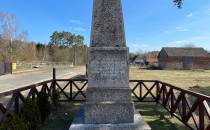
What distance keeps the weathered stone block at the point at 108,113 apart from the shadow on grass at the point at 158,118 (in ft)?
4.32

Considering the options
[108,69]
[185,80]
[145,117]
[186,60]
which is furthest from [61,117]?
[186,60]

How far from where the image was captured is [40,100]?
434 inches

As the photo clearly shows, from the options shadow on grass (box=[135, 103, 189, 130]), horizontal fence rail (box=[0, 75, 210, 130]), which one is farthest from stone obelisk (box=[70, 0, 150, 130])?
horizontal fence rail (box=[0, 75, 210, 130])

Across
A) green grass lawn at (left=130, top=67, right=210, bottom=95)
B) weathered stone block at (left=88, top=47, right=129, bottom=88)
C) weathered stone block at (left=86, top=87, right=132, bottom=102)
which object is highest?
weathered stone block at (left=88, top=47, right=129, bottom=88)

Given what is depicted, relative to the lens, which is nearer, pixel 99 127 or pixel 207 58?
pixel 99 127

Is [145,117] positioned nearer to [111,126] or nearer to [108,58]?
[111,126]

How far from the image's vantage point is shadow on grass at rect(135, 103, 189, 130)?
10391 millimetres

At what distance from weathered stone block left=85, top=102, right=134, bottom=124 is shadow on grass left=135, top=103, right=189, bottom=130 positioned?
1317 millimetres

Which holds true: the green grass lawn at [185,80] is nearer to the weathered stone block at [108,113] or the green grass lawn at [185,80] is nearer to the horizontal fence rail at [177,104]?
the horizontal fence rail at [177,104]

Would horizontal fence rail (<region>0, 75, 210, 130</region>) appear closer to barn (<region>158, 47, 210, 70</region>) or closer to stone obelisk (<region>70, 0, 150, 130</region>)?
stone obelisk (<region>70, 0, 150, 130</region>)

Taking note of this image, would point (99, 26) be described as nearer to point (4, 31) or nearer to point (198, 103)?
point (198, 103)

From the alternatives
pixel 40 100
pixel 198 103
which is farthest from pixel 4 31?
pixel 198 103

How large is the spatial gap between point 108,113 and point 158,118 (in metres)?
3.17

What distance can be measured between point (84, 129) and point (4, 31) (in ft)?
179
